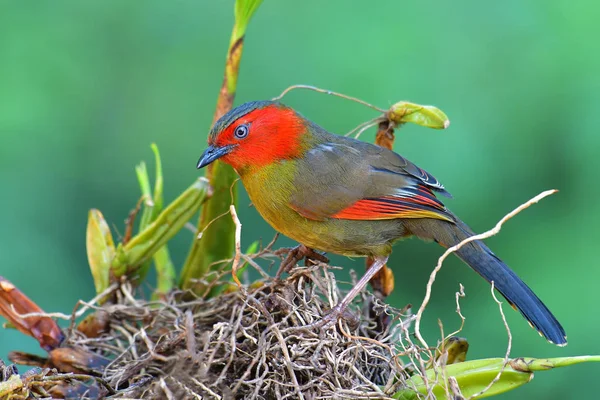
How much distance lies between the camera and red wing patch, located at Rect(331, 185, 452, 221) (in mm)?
2365

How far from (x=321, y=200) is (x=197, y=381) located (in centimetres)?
81

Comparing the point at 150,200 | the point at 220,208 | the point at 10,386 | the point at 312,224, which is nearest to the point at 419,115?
the point at 312,224

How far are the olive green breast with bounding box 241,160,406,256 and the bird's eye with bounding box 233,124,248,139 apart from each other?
130 millimetres

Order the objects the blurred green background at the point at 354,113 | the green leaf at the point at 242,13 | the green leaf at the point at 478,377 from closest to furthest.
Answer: the green leaf at the point at 478,377, the green leaf at the point at 242,13, the blurred green background at the point at 354,113

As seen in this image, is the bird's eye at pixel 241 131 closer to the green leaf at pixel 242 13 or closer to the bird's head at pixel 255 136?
the bird's head at pixel 255 136

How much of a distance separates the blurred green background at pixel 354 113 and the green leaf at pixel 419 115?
61 cm

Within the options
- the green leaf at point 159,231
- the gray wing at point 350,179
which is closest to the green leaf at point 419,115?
the gray wing at point 350,179

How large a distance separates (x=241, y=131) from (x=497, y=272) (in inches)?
36.8

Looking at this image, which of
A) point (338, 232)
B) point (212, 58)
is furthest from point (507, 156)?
point (212, 58)

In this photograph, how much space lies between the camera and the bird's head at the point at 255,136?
2.36m

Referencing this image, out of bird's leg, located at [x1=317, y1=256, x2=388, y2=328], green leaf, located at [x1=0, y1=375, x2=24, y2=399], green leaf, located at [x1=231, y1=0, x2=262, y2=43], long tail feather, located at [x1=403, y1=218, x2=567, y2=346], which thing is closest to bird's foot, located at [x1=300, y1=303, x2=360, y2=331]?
bird's leg, located at [x1=317, y1=256, x2=388, y2=328]

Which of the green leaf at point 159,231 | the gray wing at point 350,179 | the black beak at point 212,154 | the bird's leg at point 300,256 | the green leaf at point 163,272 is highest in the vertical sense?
the black beak at point 212,154

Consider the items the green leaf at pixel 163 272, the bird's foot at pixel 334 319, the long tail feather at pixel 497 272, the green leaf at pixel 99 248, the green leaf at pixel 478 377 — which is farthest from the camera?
the green leaf at pixel 163 272

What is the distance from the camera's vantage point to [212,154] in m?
2.34
